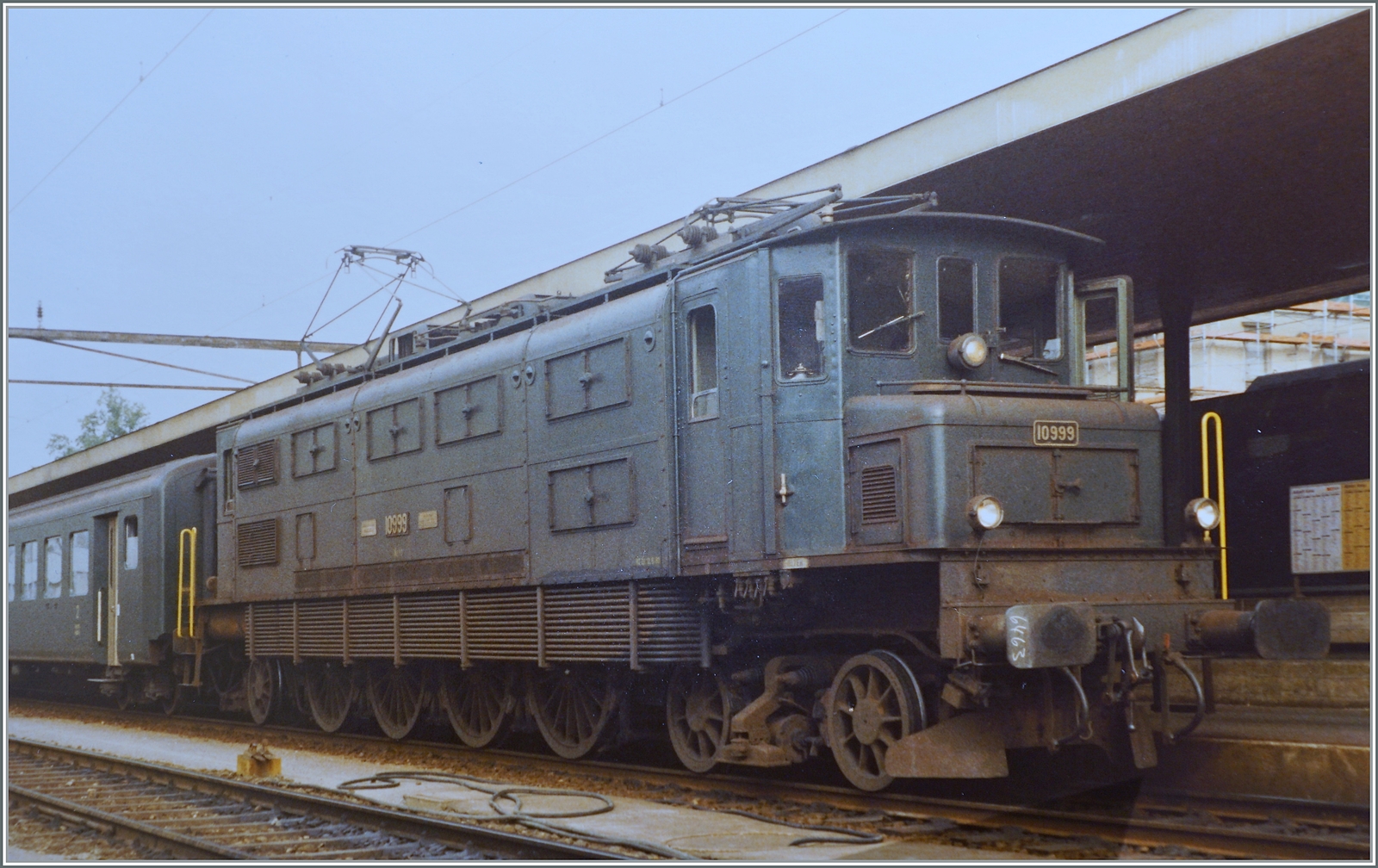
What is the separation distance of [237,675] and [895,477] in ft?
44.7

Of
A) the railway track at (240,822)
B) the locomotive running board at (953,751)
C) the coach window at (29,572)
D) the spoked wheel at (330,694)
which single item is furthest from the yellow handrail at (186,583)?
the locomotive running board at (953,751)

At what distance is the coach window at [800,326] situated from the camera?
9.73 m

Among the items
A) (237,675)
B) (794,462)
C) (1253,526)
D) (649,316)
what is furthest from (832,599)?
(237,675)

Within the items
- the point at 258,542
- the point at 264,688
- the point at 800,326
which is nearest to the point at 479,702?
the point at 258,542

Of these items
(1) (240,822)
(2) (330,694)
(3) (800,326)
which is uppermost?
(3) (800,326)

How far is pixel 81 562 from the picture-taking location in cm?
2195

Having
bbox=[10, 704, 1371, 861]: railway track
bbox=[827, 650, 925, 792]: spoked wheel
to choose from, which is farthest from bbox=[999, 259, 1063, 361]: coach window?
bbox=[10, 704, 1371, 861]: railway track

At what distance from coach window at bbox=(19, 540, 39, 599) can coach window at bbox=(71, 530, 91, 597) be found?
1.90m

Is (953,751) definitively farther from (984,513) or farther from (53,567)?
(53,567)

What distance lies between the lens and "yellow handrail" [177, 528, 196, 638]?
752 inches

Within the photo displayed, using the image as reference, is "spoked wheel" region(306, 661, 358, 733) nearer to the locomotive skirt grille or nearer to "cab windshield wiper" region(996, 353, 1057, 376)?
the locomotive skirt grille

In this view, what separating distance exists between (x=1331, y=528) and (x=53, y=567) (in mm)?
19078

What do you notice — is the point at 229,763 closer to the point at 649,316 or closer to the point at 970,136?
the point at 649,316

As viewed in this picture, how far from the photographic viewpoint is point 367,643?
49.4 ft
